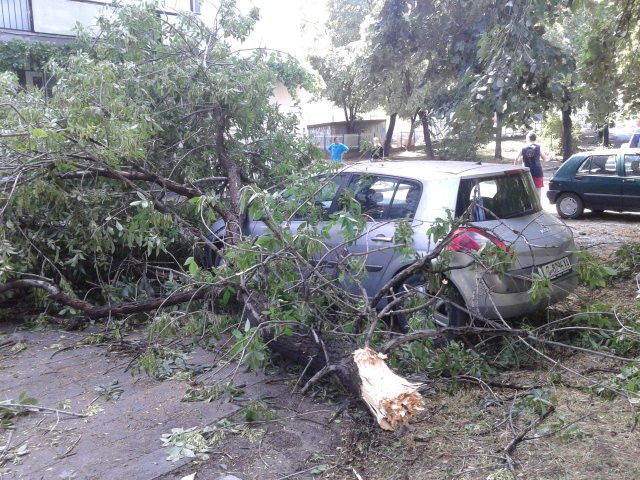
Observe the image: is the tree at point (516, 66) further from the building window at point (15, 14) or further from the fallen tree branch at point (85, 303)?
the building window at point (15, 14)

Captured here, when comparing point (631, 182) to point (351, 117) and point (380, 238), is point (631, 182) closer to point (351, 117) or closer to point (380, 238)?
point (380, 238)

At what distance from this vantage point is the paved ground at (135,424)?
3807 mm

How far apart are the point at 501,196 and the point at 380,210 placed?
1.16m

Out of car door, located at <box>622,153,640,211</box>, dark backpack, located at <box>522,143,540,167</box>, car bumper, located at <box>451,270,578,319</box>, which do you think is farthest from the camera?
car door, located at <box>622,153,640,211</box>

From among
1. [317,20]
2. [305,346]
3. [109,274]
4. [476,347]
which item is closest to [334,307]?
[305,346]

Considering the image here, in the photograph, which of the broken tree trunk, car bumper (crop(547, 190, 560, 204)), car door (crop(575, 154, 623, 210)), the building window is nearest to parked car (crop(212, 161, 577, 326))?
the broken tree trunk

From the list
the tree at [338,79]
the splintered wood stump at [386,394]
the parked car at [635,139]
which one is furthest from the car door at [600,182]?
the tree at [338,79]

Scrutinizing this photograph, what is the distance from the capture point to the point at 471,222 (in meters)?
5.37

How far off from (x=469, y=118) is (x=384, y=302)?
343cm

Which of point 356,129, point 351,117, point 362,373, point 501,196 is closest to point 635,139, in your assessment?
point 501,196

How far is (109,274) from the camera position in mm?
7004

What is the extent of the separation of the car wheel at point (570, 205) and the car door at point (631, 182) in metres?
0.96

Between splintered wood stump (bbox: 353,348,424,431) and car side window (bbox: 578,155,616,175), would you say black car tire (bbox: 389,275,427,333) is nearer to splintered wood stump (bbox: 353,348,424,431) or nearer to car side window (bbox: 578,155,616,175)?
splintered wood stump (bbox: 353,348,424,431)

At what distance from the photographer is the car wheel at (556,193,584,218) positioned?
13914 millimetres
